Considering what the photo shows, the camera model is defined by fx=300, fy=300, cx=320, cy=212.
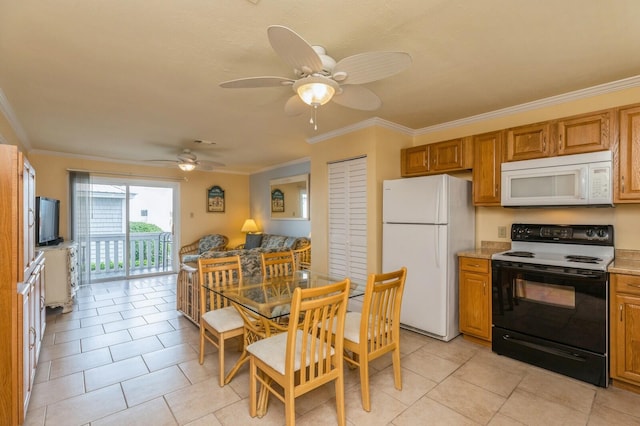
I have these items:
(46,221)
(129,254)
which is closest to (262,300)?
(46,221)

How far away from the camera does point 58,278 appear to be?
397 cm

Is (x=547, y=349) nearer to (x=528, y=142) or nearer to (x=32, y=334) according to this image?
(x=528, y=142)

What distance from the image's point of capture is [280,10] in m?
1.67

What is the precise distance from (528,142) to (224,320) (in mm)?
3189

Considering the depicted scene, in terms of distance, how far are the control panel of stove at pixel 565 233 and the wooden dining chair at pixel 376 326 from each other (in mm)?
1706

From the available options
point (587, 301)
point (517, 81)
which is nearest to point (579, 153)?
point (517, 81)

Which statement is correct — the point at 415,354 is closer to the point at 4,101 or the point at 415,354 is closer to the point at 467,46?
the point at 467,46

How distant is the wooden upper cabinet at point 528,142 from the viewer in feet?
9.05

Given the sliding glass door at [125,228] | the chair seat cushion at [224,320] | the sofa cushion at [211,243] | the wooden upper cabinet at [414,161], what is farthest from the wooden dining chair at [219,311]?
the sliding glass door at [125,228]

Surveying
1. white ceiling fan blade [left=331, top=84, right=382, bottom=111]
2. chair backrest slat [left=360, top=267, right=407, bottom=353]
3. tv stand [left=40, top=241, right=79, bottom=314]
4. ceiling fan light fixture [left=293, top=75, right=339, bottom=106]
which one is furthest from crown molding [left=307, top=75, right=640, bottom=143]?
tv stand [left=40, top=241, right=79, bottom=314]

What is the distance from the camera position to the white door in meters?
3.03

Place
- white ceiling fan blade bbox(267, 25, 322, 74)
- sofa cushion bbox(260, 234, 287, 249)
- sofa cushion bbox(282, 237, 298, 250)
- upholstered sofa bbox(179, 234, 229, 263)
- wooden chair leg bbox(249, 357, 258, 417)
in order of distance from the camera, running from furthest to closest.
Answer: upholstered sofa bbox(179, 234, 229, 263), sofa cushion bbox(260, 234, 287, 249), sofa cushion bbox(282, 237, 298, 250), wooden chair leg bbox(249, 357, 258, 417), white ceiling fan blade bbox(267, 25, 322, 74)

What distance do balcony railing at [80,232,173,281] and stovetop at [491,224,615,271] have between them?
638cm

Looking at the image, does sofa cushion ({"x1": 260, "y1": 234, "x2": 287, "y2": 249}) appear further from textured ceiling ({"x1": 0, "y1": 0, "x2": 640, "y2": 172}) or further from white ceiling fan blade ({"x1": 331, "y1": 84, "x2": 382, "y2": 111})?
white ceiling fan blade ({"x1": 331, "y1": 84, "x2": 382, "y2": 111})
